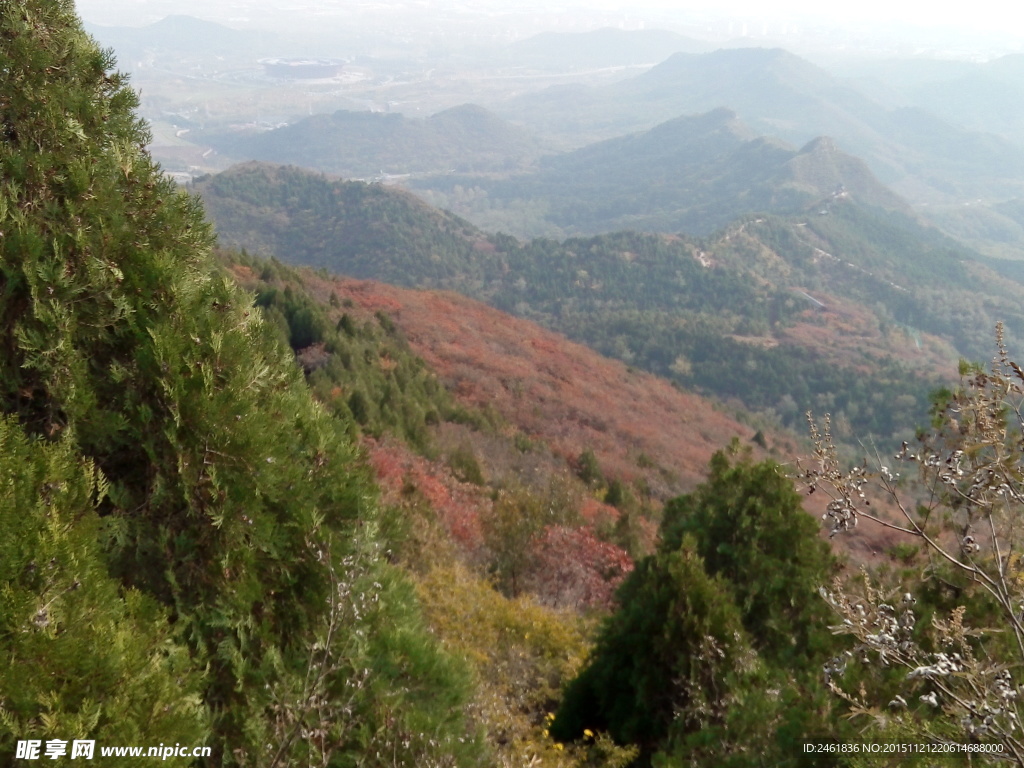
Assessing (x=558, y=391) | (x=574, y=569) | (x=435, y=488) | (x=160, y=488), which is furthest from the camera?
(x=558, y=391)

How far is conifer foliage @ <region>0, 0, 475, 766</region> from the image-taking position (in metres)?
2.36

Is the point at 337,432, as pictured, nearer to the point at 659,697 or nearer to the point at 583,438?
the point at 659,697

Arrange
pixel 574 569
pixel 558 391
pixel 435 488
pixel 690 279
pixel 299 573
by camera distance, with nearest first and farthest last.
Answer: pixel 299 573
pixel 574 569
pixel 435 488
pixel 558 391
pixel 690 279

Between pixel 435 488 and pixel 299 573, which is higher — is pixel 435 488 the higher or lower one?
the lower one

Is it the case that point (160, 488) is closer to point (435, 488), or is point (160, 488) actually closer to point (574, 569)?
point (574, 569)

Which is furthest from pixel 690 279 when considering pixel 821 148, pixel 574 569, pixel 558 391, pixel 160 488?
pixel 160 488

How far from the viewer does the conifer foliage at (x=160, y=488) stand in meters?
2.36

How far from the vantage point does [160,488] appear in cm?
291

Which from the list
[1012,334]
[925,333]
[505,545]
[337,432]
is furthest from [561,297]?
[337,432]

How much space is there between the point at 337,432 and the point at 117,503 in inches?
43.6

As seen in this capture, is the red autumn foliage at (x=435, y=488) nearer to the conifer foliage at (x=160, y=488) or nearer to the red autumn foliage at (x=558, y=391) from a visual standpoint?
the conifer foliage at (x=160, y=488)

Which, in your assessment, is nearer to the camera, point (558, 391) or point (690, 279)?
point (558, 391)

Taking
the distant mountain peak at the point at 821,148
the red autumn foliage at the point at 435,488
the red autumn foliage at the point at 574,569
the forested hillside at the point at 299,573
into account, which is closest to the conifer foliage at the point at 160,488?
the forested hillside at the point at 299,573

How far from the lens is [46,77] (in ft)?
10.3
